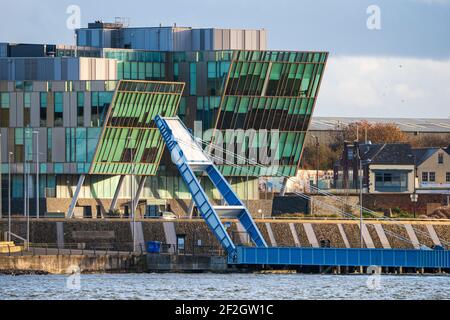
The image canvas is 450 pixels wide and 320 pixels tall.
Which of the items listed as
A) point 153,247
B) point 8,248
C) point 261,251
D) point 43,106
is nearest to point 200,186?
point 153,247

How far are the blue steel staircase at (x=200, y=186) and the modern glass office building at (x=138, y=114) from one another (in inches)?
198

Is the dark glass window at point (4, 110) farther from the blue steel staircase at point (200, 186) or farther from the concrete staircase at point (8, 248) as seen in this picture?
A: the concrete staircase at point (8, 248)

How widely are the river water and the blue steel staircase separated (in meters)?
8.58

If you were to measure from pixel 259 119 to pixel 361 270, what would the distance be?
31187mm

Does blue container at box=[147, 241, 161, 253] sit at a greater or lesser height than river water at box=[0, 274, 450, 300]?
greater

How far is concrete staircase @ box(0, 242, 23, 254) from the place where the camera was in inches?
4707

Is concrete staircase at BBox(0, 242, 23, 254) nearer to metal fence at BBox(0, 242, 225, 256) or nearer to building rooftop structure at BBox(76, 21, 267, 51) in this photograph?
metal fence at BBox(0, 242, 225, 256)

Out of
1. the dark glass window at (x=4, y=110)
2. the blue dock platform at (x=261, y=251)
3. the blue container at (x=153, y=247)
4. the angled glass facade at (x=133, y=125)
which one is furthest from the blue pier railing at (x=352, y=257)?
the dark glass window at (x=4, y=110)

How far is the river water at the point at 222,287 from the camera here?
9044cm

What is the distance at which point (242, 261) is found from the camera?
12138 cm

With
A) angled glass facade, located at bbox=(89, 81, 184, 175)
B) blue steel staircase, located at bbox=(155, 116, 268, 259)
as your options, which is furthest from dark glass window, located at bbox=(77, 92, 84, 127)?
blue steel staircase, located at bbox=(155, 116, 268, 259)

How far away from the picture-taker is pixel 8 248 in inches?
4737

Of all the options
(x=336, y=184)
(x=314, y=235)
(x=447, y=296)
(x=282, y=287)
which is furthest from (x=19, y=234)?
(x=336, y=184)
